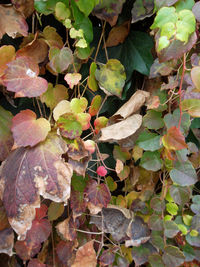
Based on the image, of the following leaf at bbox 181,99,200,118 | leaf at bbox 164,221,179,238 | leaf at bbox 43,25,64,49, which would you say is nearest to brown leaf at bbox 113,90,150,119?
leaf at bbox 181,99,200,118

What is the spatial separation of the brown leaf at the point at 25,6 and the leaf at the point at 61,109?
0.23m

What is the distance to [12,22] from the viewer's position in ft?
1.79

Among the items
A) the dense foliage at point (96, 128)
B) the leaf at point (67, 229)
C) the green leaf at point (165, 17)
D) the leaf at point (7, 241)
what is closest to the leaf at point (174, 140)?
the dense foliage at point (96, 128)

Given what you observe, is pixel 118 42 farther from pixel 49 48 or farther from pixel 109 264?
pixel 109 264

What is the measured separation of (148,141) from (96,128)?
0.13 meters

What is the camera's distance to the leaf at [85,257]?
610 millimetres

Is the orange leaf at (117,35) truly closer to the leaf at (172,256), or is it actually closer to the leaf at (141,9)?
the leaf at (141,9)

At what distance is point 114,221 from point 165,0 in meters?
0.55

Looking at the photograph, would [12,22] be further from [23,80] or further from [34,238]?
[34,238]

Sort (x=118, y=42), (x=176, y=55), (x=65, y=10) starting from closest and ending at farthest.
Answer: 1. (x=176, y=55)
2. (x=65, y=10)
3. (x=118, y=42)

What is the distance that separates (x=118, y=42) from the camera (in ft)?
2.15

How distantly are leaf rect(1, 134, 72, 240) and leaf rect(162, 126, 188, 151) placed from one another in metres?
0.22

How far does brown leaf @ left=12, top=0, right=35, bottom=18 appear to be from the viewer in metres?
0.56

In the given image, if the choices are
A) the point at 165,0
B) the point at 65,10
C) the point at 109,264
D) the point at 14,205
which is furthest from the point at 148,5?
the point at 109,264
